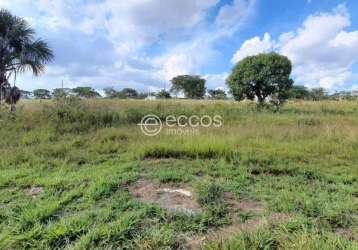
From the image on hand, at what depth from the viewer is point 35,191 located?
3.44 m

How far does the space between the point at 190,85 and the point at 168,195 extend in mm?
46893

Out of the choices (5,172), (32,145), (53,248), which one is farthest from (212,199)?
(32,145)

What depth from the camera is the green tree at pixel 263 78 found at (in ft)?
45.9

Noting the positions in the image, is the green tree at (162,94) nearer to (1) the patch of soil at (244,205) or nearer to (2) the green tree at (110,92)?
(2) the green tree at (110,92)

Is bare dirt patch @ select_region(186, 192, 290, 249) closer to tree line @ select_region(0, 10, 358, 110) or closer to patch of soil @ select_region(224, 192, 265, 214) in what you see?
patch of soil @ select_region(224, 192, 265, 214)

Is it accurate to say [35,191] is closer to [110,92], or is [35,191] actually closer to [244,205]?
[244,205]

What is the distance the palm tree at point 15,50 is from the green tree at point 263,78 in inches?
408

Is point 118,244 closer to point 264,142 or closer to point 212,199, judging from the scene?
point 212,199

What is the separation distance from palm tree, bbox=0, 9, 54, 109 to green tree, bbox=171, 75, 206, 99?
131ft

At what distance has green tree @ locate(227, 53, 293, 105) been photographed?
14.0 m

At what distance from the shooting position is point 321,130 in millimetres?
7805

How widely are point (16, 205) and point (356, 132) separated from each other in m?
8.26

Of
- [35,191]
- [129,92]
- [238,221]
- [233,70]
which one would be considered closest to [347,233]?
[238,221]

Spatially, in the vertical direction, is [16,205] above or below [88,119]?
below
